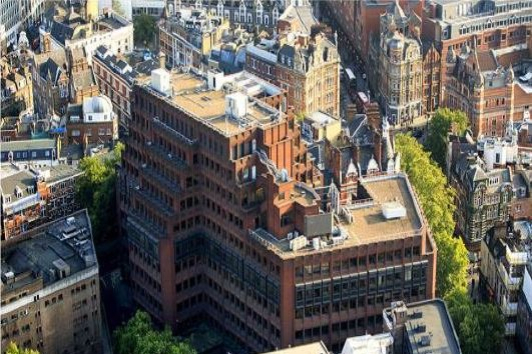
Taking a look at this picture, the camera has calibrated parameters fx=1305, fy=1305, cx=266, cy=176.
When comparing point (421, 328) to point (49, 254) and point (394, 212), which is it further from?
point (49, 254)

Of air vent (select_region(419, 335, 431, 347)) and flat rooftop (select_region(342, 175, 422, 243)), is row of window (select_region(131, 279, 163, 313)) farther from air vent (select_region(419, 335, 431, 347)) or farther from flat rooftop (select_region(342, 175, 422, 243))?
air vent (select_region(419, 335, 431, 347))

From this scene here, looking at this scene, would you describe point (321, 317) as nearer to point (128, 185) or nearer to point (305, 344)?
point (305, 344)

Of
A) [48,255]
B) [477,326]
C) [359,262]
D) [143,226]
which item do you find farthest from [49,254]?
[477,326]

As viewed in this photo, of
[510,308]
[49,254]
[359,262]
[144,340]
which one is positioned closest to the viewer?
[359,262]

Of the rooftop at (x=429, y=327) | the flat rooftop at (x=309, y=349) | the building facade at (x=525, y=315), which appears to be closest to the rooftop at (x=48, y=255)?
the flat rooftop at (x=309, y=349)

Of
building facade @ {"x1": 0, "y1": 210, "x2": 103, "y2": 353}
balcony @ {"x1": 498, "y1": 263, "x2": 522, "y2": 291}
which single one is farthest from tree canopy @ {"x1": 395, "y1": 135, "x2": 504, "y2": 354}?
building facade @ {"x1": 0, "y1": 210, "x2": 103, "y2": 353}

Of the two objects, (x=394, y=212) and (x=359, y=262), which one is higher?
(x=394, y=212)
